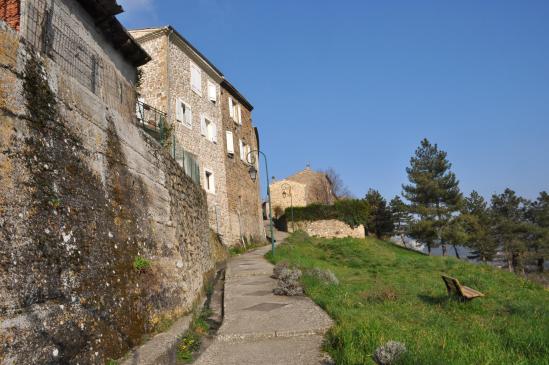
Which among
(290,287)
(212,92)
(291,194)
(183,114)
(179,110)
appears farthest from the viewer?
(291,194)

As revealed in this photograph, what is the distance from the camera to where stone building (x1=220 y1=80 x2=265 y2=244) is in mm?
25828

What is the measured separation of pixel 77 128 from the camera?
4695 millimetres

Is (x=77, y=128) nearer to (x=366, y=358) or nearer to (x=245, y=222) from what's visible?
(x=366, y=358)

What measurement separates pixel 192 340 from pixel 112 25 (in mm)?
9043

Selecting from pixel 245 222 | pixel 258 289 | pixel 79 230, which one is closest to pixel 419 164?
pixel 245 222

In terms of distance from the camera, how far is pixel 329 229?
128 ft

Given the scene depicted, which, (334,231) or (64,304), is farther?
(334,231)

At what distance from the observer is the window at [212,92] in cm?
2504

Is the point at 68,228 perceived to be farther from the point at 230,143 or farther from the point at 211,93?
the point at 230,143

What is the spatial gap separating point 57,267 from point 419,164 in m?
45.5

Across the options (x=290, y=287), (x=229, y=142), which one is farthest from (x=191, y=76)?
(x=290, y=287)

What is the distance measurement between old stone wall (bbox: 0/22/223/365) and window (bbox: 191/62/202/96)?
17.4m

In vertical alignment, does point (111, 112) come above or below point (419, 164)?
below

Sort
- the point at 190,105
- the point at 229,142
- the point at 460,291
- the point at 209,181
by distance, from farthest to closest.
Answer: the point at 229,142 < the point at 209,181 < the point at 190,105 < the point at 460,291
